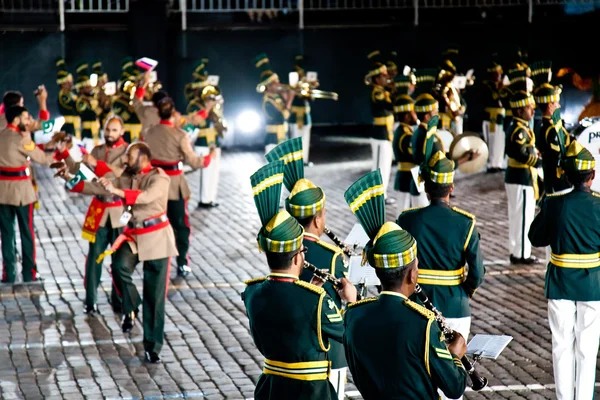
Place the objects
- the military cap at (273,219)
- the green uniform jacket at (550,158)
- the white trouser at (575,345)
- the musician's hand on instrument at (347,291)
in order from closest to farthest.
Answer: the military cap at (273,219) < the musician's hand on instrument at (347,291) < the white trouser at (575,345) < the green uniform jacket at (550,158)

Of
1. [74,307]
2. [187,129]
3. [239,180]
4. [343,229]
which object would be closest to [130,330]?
[74,307]

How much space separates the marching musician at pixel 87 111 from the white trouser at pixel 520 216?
30.5ft

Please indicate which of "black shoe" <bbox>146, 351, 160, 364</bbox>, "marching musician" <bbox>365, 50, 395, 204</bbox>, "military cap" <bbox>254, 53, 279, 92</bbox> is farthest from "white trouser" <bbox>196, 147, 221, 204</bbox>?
"black shoe" <bbox>146, 351, 160, 364</bbox>

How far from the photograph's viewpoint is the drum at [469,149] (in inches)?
447

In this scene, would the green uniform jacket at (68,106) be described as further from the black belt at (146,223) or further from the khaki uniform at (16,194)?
the black belt at (146,223)

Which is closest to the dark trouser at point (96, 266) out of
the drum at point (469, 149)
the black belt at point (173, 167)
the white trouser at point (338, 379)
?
the black belt at point (173, 167)

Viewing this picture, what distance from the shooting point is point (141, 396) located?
8.77 meters

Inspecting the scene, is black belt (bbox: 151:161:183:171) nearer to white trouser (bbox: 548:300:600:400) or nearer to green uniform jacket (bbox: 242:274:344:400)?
A: white trouser (bbox: 548:300:600:400)

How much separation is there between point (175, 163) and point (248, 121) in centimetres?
1178

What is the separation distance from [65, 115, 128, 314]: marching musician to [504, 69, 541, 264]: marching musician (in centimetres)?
455

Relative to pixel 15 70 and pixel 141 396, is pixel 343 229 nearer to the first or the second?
pixel 141 396

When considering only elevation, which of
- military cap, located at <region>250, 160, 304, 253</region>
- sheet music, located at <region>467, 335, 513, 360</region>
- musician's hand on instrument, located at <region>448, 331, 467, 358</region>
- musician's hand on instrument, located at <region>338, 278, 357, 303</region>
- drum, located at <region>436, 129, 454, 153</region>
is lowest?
sheet music, located at <region>467, 335, 513, 360</region>

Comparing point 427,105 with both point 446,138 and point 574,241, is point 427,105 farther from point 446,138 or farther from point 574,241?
point 574,241

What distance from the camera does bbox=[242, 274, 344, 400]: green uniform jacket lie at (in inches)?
233
